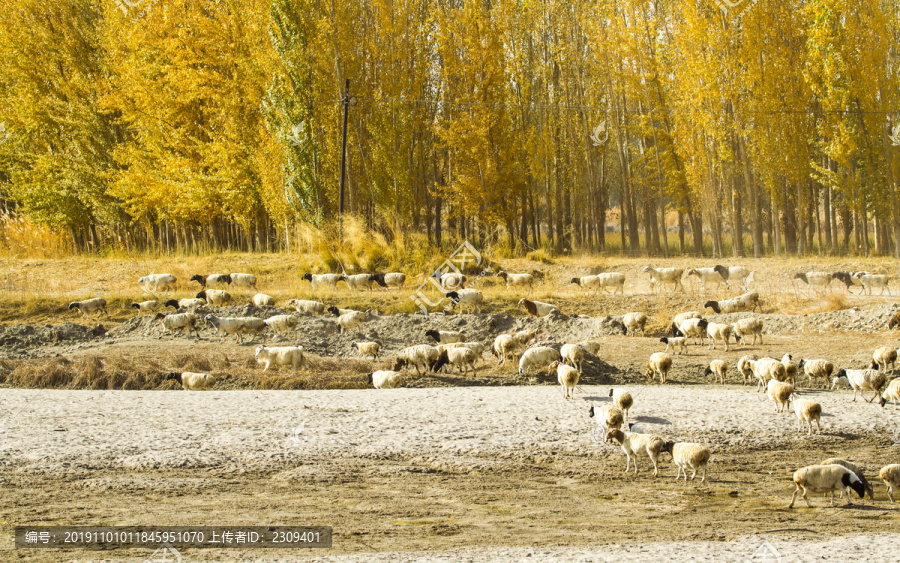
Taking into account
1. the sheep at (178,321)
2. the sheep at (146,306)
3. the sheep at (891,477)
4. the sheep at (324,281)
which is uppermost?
the sheep at (324,281)

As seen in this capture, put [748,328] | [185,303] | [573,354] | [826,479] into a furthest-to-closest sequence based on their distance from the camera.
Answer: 1. [185,303]
2. [748,328]
3. [573,354]
4. [826,479]

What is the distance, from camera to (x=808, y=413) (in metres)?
9.46

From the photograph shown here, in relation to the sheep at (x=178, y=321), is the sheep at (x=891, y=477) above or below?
below

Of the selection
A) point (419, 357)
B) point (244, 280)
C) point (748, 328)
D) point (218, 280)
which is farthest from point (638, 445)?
point (218, 280)

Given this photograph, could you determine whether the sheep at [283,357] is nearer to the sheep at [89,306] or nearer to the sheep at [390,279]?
the sheep at [89,306]

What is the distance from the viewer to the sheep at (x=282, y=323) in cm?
1856

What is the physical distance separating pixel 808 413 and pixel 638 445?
2.76 metres

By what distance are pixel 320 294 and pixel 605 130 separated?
25464 millimetres

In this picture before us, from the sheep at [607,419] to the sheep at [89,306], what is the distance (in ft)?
56.5

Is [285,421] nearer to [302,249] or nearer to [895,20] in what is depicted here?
[302,249]

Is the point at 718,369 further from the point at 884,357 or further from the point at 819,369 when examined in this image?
the point at 884,357

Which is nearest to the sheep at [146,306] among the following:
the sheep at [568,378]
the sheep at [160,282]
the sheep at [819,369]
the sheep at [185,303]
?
the sheep at [185,303]

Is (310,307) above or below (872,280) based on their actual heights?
above

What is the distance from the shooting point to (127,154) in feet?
118
